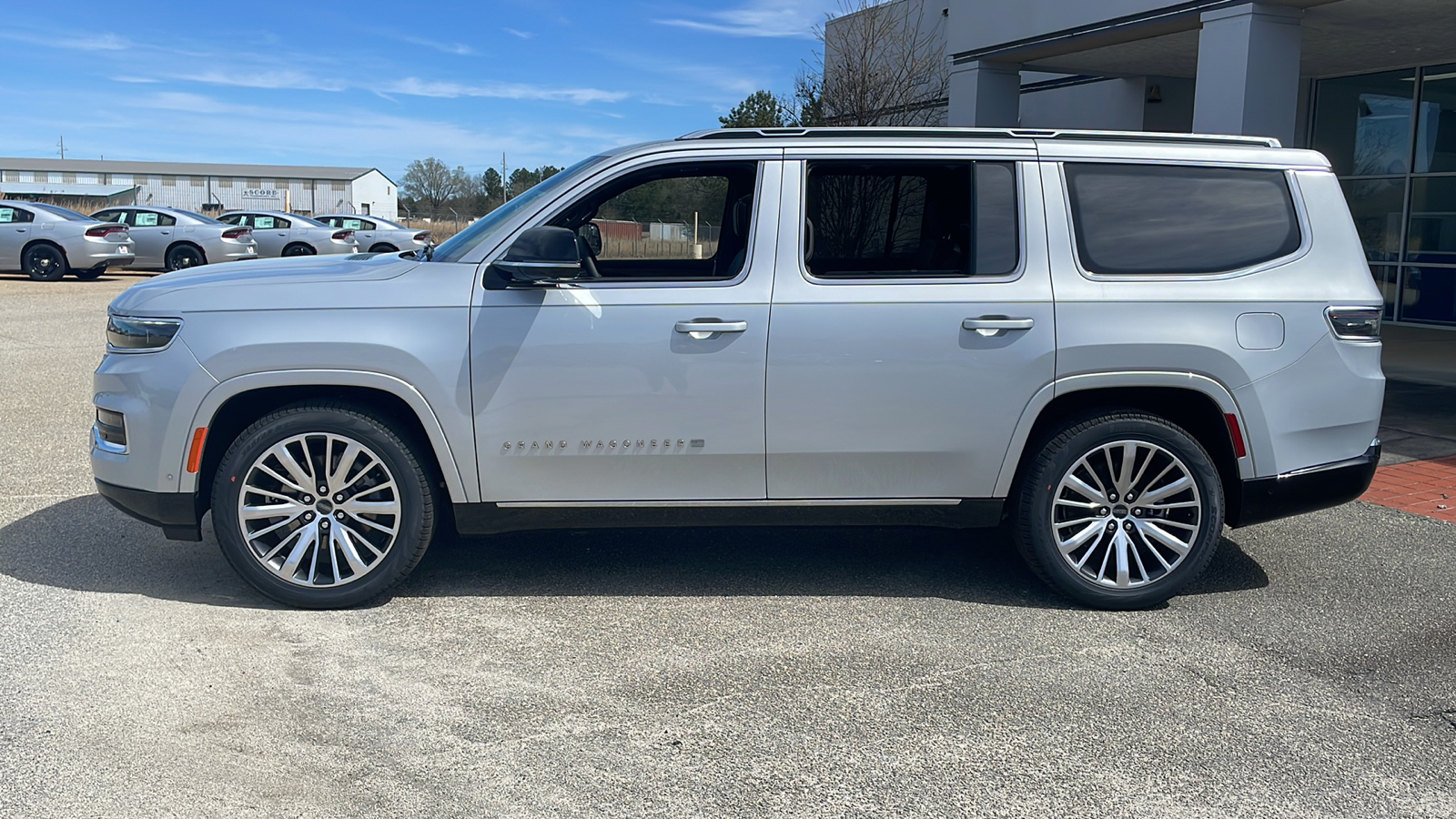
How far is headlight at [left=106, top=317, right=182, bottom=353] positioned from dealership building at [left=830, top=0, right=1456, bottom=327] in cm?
961

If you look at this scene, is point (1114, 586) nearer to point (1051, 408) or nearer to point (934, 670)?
point (1051, 408)

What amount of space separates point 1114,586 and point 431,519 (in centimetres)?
282

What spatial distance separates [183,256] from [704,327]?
2475 centimetres

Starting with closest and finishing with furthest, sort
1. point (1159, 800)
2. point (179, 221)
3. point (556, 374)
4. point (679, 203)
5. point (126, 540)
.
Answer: point (1159, 800)
point (556, 374)
point (679, 203)
point (126, 540)
point (179, 221)

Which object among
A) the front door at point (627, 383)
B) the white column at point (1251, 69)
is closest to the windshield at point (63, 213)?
the white column at point (1251, 69)

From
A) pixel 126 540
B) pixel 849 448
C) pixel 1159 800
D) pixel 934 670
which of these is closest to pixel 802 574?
pixel 849 448

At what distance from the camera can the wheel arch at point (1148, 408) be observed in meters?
4.84

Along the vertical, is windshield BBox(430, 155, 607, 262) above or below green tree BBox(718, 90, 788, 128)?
below

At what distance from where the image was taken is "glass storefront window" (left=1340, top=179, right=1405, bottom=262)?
17203 millimetres

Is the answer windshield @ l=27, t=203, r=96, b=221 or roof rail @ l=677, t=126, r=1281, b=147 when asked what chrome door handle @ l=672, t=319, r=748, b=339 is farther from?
windshield @ l=27, t=203, r=96, b=221

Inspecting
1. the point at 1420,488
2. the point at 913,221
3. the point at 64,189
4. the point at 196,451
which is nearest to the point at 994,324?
the point at 913,221

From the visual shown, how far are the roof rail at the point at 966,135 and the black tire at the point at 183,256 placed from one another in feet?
78.6

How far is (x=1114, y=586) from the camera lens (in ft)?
16.3

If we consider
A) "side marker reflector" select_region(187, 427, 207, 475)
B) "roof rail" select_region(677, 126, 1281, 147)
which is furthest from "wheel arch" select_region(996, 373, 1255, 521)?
"side marker reflector" select_region(187, 427, 207, 475)
